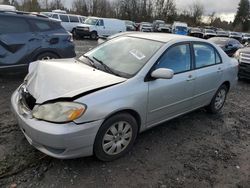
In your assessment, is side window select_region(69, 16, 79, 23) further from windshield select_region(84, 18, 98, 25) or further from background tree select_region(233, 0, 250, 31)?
background tree select_region(233, 0, 250, 31)

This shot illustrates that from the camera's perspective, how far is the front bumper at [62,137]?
288 cm

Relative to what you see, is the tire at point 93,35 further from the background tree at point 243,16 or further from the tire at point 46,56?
the background tree at point 243,16

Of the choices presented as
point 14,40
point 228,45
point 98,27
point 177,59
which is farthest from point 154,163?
point 98,27

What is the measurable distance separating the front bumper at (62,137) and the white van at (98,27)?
20.6 m

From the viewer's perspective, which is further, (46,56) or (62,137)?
(46,56)

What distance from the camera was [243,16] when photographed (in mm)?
76000

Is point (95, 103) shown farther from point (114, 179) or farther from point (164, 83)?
point (164, 83)

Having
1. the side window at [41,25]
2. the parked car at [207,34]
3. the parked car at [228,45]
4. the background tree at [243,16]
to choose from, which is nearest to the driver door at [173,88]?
the side window at [41,25]

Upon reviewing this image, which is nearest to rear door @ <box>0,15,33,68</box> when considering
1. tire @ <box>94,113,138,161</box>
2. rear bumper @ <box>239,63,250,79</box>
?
tire @ <box>94,113,138,161</box>

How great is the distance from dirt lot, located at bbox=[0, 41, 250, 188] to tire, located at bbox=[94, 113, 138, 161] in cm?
13

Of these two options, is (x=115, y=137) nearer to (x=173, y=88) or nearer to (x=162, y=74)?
(x=162, y=74)

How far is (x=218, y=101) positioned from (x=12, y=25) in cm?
506

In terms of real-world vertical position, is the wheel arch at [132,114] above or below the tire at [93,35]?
above

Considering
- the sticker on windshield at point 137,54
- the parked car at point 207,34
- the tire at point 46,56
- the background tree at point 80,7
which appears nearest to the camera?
the sticker on windshield at point 137,54
